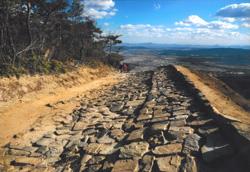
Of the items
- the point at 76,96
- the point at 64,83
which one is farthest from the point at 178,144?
the point at 64,83

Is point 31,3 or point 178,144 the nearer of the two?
point 178,144

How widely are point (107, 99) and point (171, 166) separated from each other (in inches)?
289

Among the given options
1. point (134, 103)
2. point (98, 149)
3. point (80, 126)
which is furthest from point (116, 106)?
point (98, 149)

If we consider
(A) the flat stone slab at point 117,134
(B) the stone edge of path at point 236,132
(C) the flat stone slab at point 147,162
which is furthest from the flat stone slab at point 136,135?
(B) the stone edge of path at point 236,132

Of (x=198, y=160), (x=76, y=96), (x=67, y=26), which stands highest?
(x=67, y=26)

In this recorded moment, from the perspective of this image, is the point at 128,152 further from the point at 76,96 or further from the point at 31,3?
the point at 31,3

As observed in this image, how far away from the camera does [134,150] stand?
203 inches

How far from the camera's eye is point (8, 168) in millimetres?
5258

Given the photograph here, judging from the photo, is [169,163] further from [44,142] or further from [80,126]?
[80,126]

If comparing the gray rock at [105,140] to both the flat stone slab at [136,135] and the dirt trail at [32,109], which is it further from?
the dirt trail at [32,109]

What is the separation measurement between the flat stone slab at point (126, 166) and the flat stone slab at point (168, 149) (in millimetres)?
487

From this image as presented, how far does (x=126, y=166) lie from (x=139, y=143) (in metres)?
1.01

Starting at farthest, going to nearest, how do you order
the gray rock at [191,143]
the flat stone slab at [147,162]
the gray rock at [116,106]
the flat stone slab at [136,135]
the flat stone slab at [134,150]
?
the gray rock at [116,106] → the flat stone slab at [136,135] → the flat stone slab at [134,150] → the gray rock at [191,143] → the flat stone slab at [147,162]

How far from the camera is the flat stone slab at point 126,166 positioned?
14.5ft
